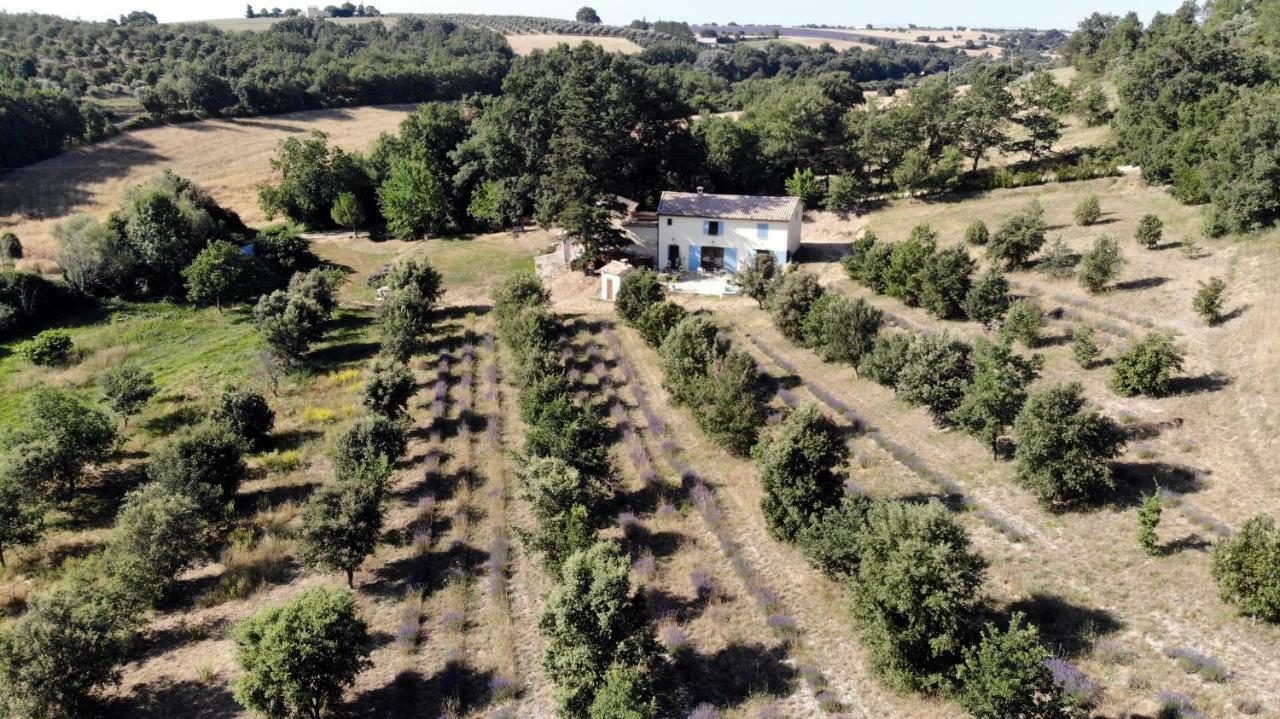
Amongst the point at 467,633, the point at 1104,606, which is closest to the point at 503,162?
the point at 467,633

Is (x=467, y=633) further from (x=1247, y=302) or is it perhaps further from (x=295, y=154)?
(x=295, y=154)

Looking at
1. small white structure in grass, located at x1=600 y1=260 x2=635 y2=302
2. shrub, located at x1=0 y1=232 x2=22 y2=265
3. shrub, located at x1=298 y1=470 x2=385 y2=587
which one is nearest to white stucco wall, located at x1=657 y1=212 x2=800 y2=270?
small white structure in grass, located at x1=600 y1=260 x2=635 y2=302

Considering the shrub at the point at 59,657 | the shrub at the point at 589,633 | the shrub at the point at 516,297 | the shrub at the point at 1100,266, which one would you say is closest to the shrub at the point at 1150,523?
the shrub at the point at 589,633

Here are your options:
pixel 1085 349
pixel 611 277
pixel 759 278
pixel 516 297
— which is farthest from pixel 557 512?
pixel 611 277

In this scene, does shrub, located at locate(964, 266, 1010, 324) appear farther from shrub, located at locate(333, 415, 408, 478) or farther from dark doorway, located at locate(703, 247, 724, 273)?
shrub, located at locate(333, 415, 408, 478)

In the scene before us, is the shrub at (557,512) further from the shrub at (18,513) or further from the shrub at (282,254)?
the shrub at (282,254)

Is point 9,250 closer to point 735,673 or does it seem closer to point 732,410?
point 732,410
